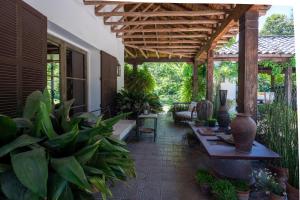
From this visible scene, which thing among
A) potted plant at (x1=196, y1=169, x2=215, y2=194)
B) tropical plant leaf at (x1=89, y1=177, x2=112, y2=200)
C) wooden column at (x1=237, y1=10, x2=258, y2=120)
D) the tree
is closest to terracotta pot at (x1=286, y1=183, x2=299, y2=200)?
potted plant at (x1=196, y1=169, x2=215, y2=194)

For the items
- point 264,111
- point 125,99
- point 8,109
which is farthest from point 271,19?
point 8,109

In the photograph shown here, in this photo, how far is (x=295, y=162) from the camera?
2605 millimetres

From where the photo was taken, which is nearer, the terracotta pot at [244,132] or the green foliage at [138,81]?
the terracotta pot at [244,132]

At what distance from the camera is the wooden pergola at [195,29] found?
3510mm

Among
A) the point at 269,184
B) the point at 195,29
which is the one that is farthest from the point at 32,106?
the point at 195,29

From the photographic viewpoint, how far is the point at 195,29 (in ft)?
20.5

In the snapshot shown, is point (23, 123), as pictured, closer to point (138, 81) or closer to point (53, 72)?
point (53, 72)

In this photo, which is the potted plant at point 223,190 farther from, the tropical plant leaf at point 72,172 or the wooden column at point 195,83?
the wooden column at point 195,83

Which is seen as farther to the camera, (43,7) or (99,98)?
(99,98)

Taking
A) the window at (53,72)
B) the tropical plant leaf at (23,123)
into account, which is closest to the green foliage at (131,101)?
the window at (53,72)

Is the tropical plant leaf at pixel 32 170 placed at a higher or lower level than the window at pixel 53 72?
lower

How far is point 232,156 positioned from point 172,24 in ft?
15.1

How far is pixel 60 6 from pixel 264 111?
9.85 feet

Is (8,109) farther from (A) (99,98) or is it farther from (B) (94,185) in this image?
(A) (99,98)
